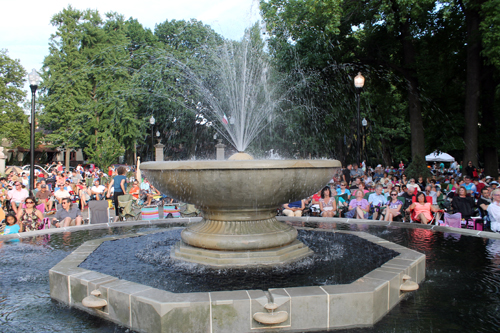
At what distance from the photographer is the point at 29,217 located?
28.9ft

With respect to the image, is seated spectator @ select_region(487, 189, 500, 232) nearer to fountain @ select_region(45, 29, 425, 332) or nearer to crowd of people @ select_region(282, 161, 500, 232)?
crowd of people @ select_region(282, 161, 500, 232)

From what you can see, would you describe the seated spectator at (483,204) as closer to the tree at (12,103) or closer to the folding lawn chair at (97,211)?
the folding lawn chair at (97,211)

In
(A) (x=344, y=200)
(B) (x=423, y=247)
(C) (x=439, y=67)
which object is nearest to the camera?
(B) (x=423, y=247)

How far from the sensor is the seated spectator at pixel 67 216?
8.98 meters

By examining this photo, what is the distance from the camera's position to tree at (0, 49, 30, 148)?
124 ft

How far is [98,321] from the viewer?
365 cm

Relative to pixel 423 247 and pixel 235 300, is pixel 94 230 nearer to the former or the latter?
pixel 235 300

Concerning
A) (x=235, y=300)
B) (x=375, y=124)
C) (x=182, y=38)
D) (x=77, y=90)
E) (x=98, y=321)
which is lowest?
(x=98, y=321)

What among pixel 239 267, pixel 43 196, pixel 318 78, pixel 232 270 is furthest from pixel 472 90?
pixel 43 196

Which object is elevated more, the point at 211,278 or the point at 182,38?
the point at 182,38

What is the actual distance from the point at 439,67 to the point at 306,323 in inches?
692

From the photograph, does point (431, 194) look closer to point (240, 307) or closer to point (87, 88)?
point (240, 307)

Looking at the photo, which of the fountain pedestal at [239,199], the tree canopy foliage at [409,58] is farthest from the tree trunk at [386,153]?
the fountain pedestal at [239,199]

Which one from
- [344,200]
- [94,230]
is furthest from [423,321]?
[344,200]
